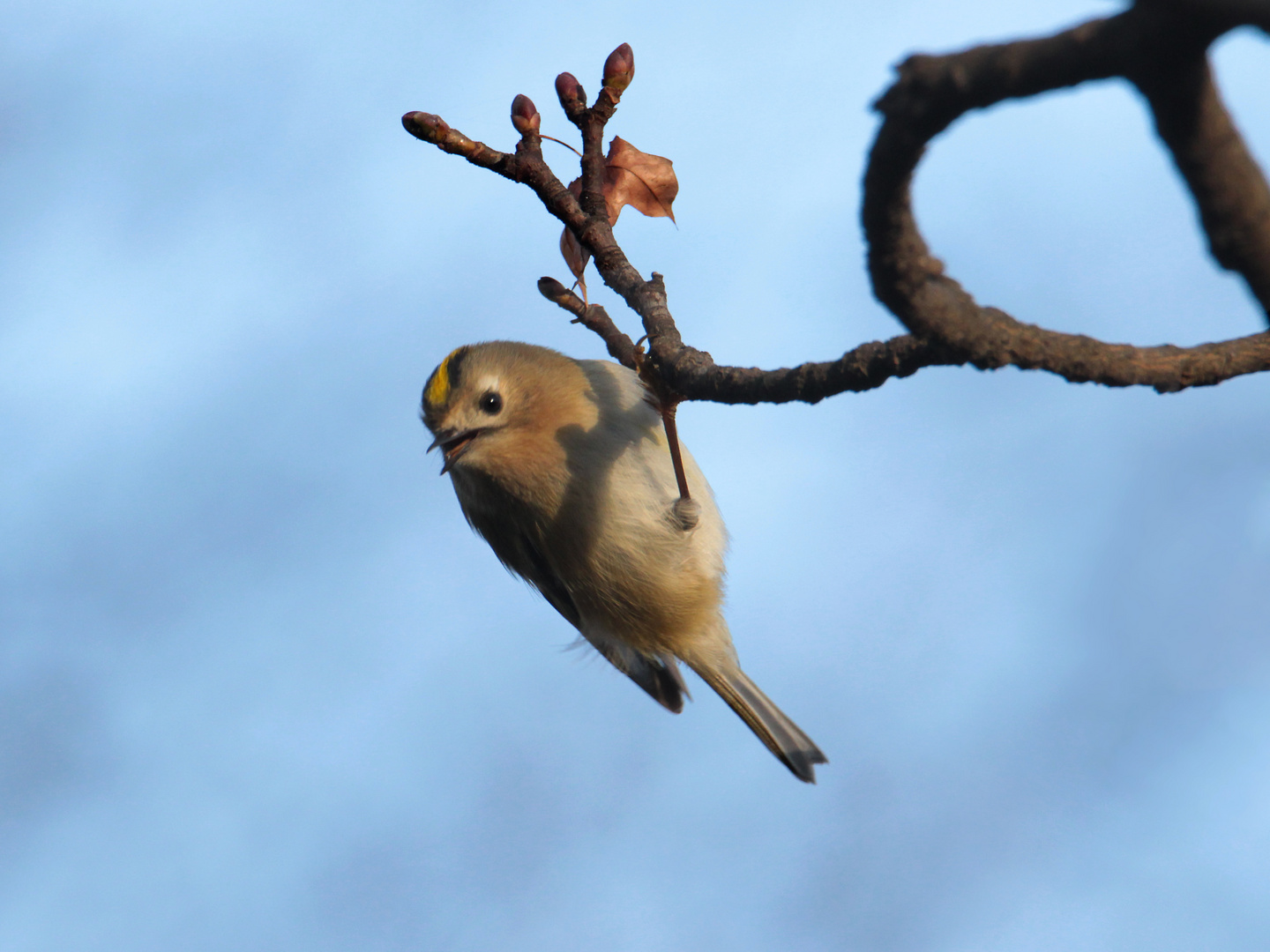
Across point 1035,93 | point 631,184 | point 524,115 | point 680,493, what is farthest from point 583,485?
point 1035,93

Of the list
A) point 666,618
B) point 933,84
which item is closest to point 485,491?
point 666,618

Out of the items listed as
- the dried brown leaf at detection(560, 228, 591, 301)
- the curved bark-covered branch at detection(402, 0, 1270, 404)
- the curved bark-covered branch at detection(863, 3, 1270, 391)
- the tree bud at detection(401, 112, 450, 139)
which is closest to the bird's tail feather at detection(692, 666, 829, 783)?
the dried brown leaf at detection(560, 228, 591, 301)

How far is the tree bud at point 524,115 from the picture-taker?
201 cm

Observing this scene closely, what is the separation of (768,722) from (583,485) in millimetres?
1140

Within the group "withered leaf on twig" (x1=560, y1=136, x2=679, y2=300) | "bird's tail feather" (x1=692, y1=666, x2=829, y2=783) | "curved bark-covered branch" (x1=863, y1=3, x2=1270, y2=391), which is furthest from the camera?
"bird's tail feather" (x1=692, y1=666, x2=829, y2=783)

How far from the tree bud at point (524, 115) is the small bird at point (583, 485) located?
0.67 meters

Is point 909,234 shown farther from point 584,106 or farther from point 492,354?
point 492,354

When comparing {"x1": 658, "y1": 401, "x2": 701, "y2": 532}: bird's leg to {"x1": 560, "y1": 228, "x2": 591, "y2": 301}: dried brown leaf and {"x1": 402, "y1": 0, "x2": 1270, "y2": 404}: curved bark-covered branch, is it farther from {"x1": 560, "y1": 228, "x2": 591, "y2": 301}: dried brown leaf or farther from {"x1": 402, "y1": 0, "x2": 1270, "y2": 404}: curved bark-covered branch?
{"x1": 402, "y1": 0, "x2": 1270, "y2": 404}: curved bark-covered branch

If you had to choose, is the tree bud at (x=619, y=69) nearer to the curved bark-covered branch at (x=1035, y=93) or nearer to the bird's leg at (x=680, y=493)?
the bird's leg at (x=680, y=493)

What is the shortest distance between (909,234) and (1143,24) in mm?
281

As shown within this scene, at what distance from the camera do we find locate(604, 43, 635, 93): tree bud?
2.03 meters

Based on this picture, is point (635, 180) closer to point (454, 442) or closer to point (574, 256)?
point (574, 256)

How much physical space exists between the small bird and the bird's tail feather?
12.0 inches

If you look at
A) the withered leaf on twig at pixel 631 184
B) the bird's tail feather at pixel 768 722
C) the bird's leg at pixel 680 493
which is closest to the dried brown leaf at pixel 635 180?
the withered leaf on twig at pixel 631 184
